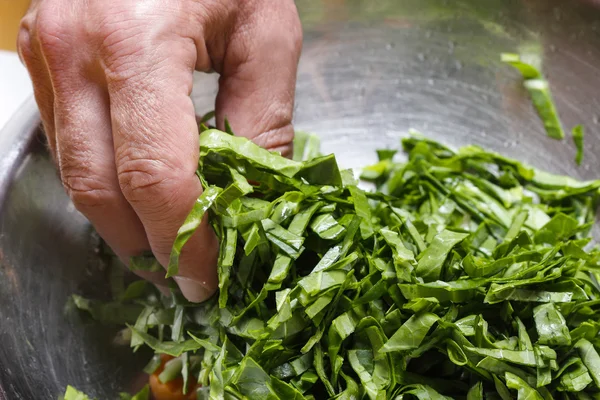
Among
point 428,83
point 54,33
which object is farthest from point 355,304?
point 428,83

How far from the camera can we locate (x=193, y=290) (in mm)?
1166

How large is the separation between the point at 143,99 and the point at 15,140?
55 cm

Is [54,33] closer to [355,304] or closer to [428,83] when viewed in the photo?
[355,304]

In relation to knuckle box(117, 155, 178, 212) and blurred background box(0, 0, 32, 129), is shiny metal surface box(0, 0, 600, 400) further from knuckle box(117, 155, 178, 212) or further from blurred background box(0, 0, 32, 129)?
blurred background box(0, 0, 32, 129)

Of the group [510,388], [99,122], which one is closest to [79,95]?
[99,122]

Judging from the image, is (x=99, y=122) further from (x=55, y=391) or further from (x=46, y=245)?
(x=55, y=391)

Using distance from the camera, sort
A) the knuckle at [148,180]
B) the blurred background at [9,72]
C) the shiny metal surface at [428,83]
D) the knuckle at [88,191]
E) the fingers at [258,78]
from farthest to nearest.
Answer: the blurred background at [9,72] → the shiny metal surface at [428,83] → the fingers at [258,78] → the knuckle at [88,191] → the knuckle at [148,180]

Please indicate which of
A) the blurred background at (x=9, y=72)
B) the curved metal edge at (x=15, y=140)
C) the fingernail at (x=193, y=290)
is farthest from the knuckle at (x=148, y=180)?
the blurred background at (x=9, y=72)

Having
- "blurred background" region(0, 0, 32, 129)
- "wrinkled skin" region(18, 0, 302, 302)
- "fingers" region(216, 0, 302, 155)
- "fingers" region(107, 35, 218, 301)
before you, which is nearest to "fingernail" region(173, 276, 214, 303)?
"wrinkled skin" region(18, 0, 302, 302)

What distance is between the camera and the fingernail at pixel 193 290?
1.15 meters

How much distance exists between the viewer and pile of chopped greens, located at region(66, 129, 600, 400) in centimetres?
106

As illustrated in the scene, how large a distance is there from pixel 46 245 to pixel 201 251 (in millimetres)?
521

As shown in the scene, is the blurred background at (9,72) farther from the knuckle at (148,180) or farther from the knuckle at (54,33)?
the knuckle at (148,180)

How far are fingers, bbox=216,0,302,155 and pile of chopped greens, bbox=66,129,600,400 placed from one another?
15 cm
